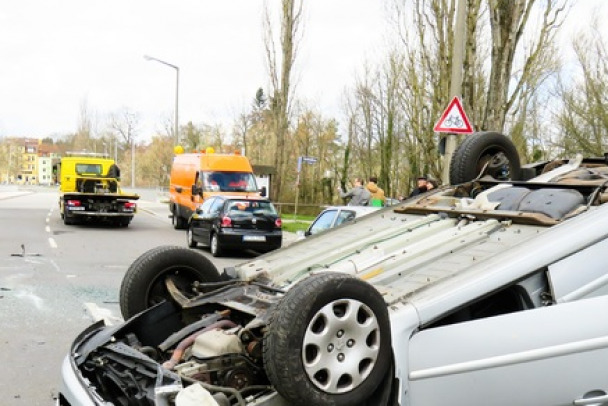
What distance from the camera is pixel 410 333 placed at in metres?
2.74

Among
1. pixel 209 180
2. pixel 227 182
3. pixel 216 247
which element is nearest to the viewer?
pixel 216 247

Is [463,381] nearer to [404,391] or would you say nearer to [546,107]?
[404,391]

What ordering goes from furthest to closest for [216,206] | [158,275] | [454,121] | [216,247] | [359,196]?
[216,206] → [359,196] → [216,247] → [454,121] → [158,275]

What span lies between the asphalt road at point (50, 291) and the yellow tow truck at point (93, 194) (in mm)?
858

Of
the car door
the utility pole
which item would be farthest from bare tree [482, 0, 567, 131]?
the car door

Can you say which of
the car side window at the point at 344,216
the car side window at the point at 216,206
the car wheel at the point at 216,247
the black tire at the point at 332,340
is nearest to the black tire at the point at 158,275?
the black tire at the point at 332,340

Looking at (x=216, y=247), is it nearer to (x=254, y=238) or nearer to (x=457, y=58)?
(x=254, y=238)

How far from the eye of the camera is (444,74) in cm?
2034

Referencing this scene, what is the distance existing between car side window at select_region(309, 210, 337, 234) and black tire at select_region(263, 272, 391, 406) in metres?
8.75

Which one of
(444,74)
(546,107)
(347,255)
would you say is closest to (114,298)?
(347,255)

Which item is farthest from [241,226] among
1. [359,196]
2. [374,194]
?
[374,194]

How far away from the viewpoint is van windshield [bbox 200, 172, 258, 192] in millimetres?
21125

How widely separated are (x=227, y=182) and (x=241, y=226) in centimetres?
685

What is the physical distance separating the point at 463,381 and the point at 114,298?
7.04 meters
